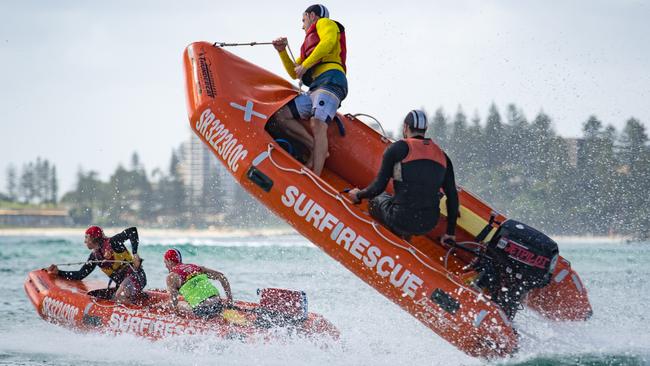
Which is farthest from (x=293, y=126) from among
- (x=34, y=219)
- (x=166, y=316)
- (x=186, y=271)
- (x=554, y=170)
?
(x=34, y=219)

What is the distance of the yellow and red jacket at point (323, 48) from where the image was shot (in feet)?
27.8

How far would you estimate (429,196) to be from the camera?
24.9 feet

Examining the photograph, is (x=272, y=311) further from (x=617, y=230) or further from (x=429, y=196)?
(x=617, y=230)

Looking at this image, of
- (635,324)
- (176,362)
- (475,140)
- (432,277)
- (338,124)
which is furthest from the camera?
(475,140)

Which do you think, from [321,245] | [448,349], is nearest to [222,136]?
[321,245]

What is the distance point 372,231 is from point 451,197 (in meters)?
0.71

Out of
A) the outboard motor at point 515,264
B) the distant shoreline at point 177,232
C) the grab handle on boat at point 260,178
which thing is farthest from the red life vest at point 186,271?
the distant shoreline at point 177,232

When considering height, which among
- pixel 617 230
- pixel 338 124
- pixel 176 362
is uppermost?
pixel 617 230

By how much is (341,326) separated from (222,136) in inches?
96.7

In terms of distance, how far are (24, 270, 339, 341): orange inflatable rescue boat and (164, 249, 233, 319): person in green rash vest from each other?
9 cm

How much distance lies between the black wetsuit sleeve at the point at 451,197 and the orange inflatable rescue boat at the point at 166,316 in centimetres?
159

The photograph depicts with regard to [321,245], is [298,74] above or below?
above

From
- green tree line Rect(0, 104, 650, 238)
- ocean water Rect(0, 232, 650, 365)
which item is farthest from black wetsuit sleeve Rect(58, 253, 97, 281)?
green tree line Rect(0, 104, 650, 238)

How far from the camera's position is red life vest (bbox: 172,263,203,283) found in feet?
29.8
